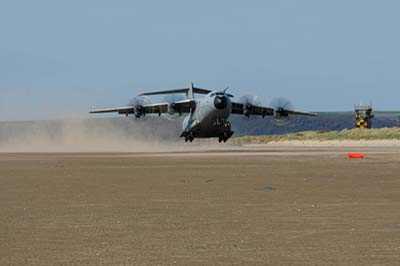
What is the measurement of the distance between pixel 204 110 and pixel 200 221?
190 ft

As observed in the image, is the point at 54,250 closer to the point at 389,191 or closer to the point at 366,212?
the point at 366,212

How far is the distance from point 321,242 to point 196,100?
218ft

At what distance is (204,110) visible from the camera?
235ft

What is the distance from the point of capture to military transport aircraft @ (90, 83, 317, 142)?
230ft

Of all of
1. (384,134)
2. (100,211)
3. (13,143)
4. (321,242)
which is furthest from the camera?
(384,134)

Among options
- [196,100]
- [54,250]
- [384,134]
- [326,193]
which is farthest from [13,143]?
[54,250]

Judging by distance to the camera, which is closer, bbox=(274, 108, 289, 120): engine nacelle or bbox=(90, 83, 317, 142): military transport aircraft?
bbox=(90, 83, 317, 142): military transport aircraft

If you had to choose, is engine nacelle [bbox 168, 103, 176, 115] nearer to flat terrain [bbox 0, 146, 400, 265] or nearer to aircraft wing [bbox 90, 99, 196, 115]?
aircraft wing [bbox 90, 99, 196, 115]

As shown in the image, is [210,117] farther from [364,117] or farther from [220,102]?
[364,117]

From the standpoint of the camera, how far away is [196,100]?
254 feet

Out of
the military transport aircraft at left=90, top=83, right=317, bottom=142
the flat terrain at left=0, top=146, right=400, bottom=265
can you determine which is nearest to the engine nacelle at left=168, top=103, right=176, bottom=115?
the military transport aircraft at left=90, top=83, right=317, bottom=142

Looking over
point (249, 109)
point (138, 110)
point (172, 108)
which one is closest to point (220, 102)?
point (172, 108)

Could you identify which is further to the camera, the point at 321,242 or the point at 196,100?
the point at 196,100

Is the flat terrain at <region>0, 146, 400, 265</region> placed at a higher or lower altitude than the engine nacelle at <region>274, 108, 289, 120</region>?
lower
